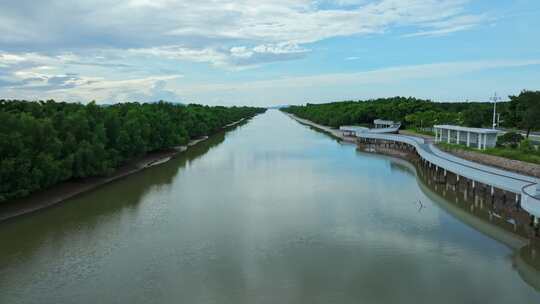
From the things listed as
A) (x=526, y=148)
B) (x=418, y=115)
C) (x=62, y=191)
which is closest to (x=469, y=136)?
(x=526, y=148)

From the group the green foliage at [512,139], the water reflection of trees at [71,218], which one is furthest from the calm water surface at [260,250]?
the green foliage at [512,139]

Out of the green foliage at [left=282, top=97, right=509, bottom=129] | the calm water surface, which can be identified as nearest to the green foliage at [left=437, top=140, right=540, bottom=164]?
the calm water surface

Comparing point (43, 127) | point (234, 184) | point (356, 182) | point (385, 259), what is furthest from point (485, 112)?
point (43, 127)

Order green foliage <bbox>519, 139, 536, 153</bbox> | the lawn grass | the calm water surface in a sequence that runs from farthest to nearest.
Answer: green foliage <bbox>519, 139, 536, 153</bbox> → the lawn grass → the calm water surface

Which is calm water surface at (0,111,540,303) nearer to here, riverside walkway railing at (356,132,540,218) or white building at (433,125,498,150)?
riverside walkway railing at (356,132,540,218)

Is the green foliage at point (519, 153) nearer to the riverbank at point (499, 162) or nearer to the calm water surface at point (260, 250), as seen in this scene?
the riverbank at point (499, 162)

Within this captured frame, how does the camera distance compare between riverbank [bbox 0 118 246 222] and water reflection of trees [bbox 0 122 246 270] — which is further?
riverbank [bbox 0 118 246 222]

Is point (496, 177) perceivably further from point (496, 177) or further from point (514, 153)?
point (514, 153)
